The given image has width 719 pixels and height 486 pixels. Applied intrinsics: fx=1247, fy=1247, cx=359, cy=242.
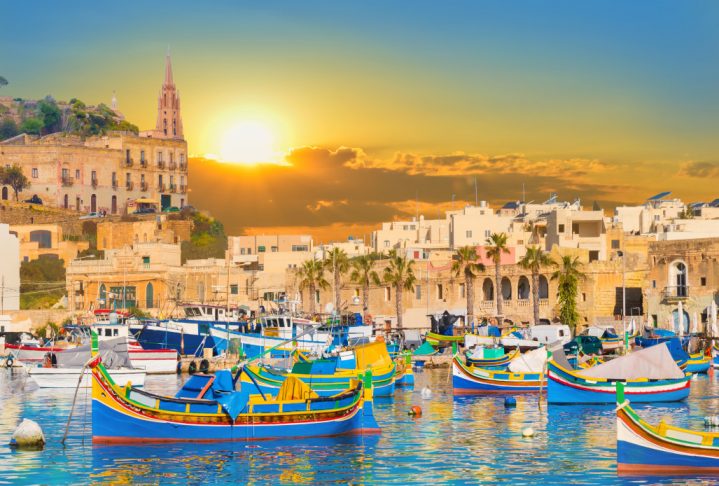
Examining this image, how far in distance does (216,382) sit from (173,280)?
6272cm

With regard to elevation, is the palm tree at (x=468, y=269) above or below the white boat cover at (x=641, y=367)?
above

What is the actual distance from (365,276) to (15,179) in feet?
196

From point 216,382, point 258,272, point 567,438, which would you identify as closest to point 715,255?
point 258,272

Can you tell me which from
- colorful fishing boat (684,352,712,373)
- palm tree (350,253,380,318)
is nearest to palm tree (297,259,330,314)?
palm tree (350,253,380,318)

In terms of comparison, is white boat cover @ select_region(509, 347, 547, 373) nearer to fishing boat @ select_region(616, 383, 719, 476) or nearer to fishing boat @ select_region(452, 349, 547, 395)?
fishing boat @ select_region(452, 349, 547, 395)

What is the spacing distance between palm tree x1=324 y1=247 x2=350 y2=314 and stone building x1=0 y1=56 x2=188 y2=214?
4503 centimetres

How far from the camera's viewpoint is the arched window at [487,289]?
8445 cm

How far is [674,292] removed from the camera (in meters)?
77.1

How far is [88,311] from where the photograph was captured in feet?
279

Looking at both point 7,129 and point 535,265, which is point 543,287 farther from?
point 7,129

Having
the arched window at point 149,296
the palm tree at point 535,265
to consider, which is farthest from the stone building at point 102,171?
the palm tree at point 535,265

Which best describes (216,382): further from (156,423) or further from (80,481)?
(80,481)

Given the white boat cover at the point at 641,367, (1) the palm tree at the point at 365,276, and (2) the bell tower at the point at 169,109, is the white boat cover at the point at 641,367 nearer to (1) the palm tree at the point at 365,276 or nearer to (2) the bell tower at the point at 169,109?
(1) the palm tree at the point at 365,276

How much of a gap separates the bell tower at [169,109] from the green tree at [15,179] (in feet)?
145
